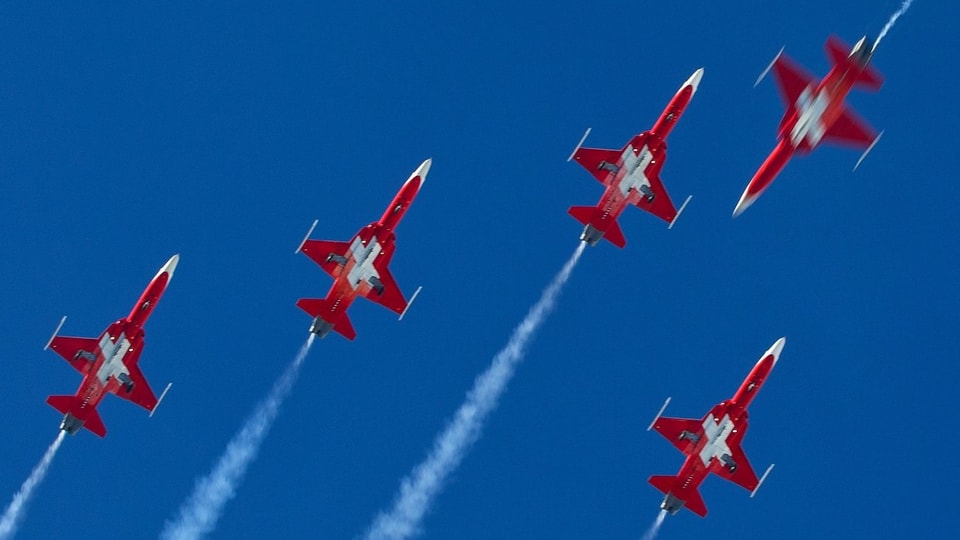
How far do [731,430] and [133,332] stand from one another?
3036 centimetres

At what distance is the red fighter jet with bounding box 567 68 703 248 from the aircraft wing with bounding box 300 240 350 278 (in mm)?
11534

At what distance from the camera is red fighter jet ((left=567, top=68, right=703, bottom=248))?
344ft

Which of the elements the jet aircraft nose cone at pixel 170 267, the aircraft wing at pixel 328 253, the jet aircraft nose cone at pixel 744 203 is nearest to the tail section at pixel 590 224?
the jet aircraft nose cone at pixel 744 203

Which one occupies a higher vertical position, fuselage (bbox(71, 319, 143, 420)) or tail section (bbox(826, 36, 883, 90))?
tail section (bbox(826, 36, 883, 90))

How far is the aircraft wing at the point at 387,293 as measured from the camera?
106125mm

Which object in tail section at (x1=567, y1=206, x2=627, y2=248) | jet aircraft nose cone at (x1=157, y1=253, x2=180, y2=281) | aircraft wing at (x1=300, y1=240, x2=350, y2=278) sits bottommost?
jet aircraft nose cone at (x1=157, y1=253, x2=180, y2=281)

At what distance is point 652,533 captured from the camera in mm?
107188

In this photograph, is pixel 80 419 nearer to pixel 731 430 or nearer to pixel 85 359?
pixel 85 359

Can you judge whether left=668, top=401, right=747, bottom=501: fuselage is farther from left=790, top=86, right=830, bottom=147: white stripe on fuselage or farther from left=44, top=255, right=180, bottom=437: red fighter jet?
left=44, top=255, right=180, bottom=437: red fighter jet

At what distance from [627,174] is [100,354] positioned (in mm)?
27871

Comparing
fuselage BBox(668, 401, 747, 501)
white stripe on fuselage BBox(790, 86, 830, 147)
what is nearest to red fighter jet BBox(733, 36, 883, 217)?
white stripe on fuselage BBox(790, 86, 830, 147)

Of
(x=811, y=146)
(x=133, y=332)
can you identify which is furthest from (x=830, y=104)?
(x=133, y=332)

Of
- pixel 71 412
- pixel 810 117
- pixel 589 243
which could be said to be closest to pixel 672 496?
pixel 589 243

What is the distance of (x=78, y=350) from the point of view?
105062 mm
